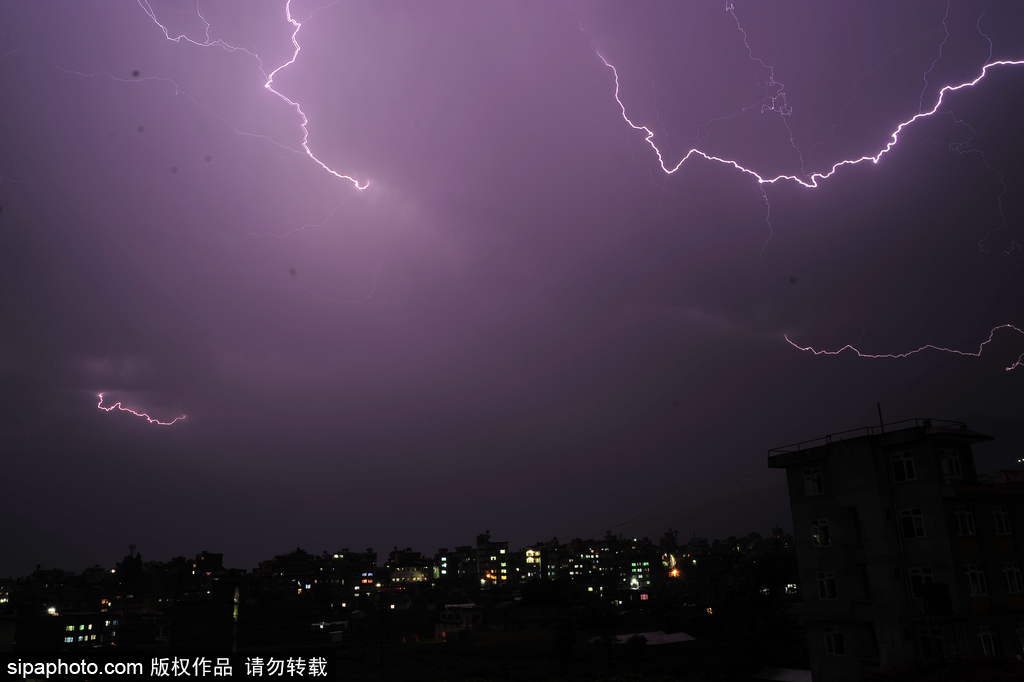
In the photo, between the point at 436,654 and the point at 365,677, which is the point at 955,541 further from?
the point at 436,654

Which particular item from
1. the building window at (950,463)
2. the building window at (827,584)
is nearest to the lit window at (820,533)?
the building window at (827,584)

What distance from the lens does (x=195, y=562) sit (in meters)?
125

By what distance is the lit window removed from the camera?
932 inches

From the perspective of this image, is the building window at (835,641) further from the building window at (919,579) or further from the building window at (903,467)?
the building window at (903,467)

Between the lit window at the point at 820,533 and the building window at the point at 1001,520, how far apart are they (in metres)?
5.20

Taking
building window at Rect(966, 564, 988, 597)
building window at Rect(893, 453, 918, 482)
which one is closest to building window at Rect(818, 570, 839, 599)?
building window at Rect(966, 564, 988, 597)

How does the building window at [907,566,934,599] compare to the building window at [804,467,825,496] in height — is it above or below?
below

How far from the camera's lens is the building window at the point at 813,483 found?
79.5 feet

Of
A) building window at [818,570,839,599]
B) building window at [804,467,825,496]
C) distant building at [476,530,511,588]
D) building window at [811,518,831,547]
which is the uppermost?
building window at [804,467,825,496]

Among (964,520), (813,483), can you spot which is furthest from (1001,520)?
(813,483)

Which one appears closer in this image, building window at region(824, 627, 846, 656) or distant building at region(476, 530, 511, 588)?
building window at region(824, 627, 846, 656)

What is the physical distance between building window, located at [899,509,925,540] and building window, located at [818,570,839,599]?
3178mm

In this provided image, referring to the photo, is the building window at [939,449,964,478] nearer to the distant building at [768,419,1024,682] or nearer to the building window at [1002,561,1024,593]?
the distant building at [768,419,1024,682]

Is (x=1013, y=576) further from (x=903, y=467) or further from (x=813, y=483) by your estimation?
(x=813, y=483)
